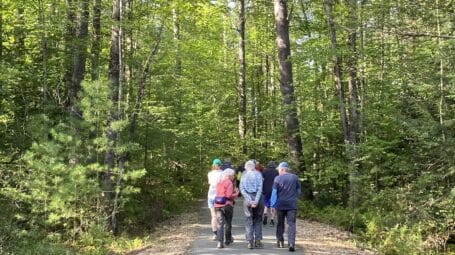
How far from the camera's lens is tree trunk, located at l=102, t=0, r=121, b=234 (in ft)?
41.2

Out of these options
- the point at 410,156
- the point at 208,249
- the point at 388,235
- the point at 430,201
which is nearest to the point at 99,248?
the point at 208,249

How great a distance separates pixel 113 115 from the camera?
1280 centimetres

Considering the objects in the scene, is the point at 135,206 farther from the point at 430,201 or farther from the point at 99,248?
the point at 430,201

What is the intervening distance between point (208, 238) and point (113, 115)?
4066 mm

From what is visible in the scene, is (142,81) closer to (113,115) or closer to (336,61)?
(113,115)

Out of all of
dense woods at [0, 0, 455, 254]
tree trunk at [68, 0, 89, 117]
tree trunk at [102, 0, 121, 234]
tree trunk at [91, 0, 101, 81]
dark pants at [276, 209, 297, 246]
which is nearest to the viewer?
dark pants at [276, 209, 297, 246]

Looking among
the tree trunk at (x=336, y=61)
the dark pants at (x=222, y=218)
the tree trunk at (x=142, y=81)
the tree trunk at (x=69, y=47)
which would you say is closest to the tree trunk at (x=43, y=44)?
the tree trunk at (x=69, y=47)

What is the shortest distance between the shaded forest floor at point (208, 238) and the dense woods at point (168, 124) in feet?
2.62

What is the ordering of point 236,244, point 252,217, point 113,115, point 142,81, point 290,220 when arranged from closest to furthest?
point 290,220 < point 252,217 < point 236,244 < point 113,115 < point 142,81

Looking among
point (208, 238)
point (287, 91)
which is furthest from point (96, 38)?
point (208, 238)

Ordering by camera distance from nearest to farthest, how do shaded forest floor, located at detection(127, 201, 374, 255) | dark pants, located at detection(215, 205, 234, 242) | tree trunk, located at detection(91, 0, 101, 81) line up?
dark pants, located at detection(215, 205, 234, 242)
shaded forest floor, located at detection(127, 201, 374, 255)
tree trunk, located at detection(91, 0, 101, 81)

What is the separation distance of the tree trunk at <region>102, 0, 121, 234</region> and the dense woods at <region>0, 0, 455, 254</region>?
0.05 m

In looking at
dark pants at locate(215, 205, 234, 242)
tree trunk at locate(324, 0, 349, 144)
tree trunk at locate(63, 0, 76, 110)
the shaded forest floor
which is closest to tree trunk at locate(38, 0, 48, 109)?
→ tree trunk at locate(63, 0, 76, 110)

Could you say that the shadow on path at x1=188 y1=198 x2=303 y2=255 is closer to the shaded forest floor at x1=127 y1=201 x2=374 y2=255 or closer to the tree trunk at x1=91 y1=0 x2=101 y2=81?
the shaded forest floor at x1=127 y1=201 x2=374 y2=255
